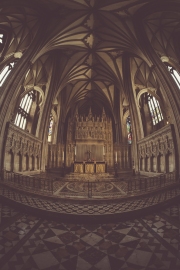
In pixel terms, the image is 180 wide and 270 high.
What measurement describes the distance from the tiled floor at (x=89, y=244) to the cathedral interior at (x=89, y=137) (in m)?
0.03

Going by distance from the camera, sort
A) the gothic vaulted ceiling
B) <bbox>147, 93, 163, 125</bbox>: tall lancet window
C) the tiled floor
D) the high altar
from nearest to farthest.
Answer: the tiled floor, the gothic vaulted ceiling, <bbox>147, 93, 163, 125</bbox>: tall lancet window, the high altar

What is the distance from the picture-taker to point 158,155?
15.2 m

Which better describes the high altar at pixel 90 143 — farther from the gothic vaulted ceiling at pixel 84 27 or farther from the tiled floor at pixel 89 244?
the tiled floor at pixel 89 244

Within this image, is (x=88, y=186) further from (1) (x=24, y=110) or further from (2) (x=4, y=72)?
(1) (x=24, y=110)

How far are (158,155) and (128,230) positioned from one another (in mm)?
12098

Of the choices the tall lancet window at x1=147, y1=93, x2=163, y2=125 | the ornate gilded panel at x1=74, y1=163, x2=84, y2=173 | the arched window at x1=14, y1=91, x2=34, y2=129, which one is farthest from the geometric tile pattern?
the arched window at x1=14, y1=91, x2=34, y2=129

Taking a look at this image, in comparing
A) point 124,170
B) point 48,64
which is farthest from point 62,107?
point 124,170

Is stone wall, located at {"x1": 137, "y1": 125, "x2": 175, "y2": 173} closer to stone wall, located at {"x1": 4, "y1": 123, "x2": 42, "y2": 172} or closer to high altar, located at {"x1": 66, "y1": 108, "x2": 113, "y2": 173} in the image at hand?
high altar, located at {"x1": 66, "y1": 108, "x2": 113, "y2": 173}

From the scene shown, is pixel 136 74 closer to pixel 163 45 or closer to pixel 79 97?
pixel 163 45

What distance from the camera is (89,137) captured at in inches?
934

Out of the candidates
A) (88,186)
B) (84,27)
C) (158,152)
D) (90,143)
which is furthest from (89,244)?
(90,143)

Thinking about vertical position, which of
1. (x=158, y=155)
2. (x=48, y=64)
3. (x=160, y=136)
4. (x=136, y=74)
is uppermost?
(x=48, y=64)

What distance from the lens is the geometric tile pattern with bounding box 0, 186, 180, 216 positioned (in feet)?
18.9

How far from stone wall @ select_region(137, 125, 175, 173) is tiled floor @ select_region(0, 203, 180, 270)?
8.93m
